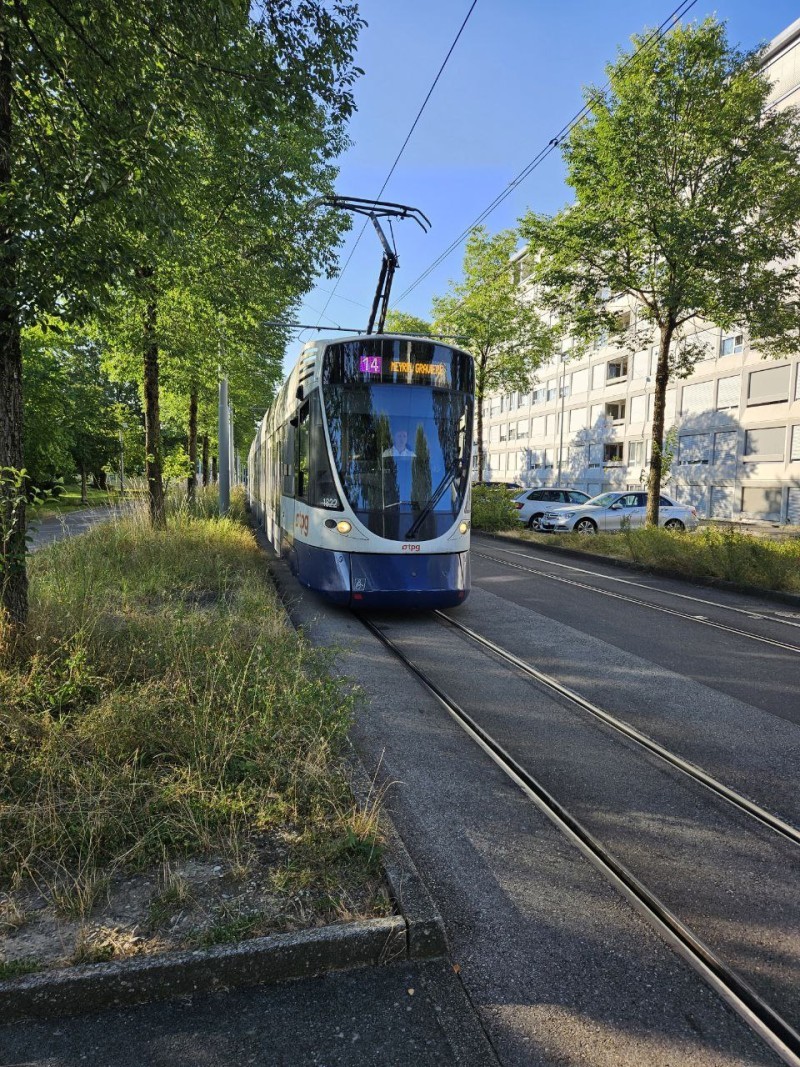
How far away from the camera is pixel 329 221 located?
1119cm

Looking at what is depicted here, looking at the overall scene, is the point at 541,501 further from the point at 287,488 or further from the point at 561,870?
the point at 561,870

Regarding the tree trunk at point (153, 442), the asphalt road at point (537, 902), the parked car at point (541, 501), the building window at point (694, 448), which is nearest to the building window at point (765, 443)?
the building window at point (694, 448)

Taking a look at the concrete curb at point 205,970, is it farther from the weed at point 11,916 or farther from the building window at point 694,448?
the building window at point 694,448

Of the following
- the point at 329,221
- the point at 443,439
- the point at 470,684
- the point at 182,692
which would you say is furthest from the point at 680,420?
the point at 182,692

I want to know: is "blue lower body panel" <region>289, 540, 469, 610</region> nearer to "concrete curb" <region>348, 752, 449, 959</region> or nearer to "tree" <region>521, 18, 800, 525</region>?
"concrete curb" <region>348, 752, 449, 959</region>

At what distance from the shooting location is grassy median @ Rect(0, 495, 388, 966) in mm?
2527

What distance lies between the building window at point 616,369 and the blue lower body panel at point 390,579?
3650cm

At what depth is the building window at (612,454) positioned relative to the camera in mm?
42125

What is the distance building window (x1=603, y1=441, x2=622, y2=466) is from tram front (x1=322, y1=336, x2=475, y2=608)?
120 ft

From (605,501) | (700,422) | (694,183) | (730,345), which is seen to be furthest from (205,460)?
(694,183)

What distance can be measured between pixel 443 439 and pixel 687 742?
4.51 m

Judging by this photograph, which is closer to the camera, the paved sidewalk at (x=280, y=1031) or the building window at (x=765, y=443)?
the paved sidewalk at (x=280, y=1031)

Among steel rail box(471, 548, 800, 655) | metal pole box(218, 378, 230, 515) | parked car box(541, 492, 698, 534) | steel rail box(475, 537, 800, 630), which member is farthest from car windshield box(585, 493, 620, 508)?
metal pole box(218, 378, 230, 515)

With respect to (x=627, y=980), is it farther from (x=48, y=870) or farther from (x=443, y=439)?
(x=443, y=439)
